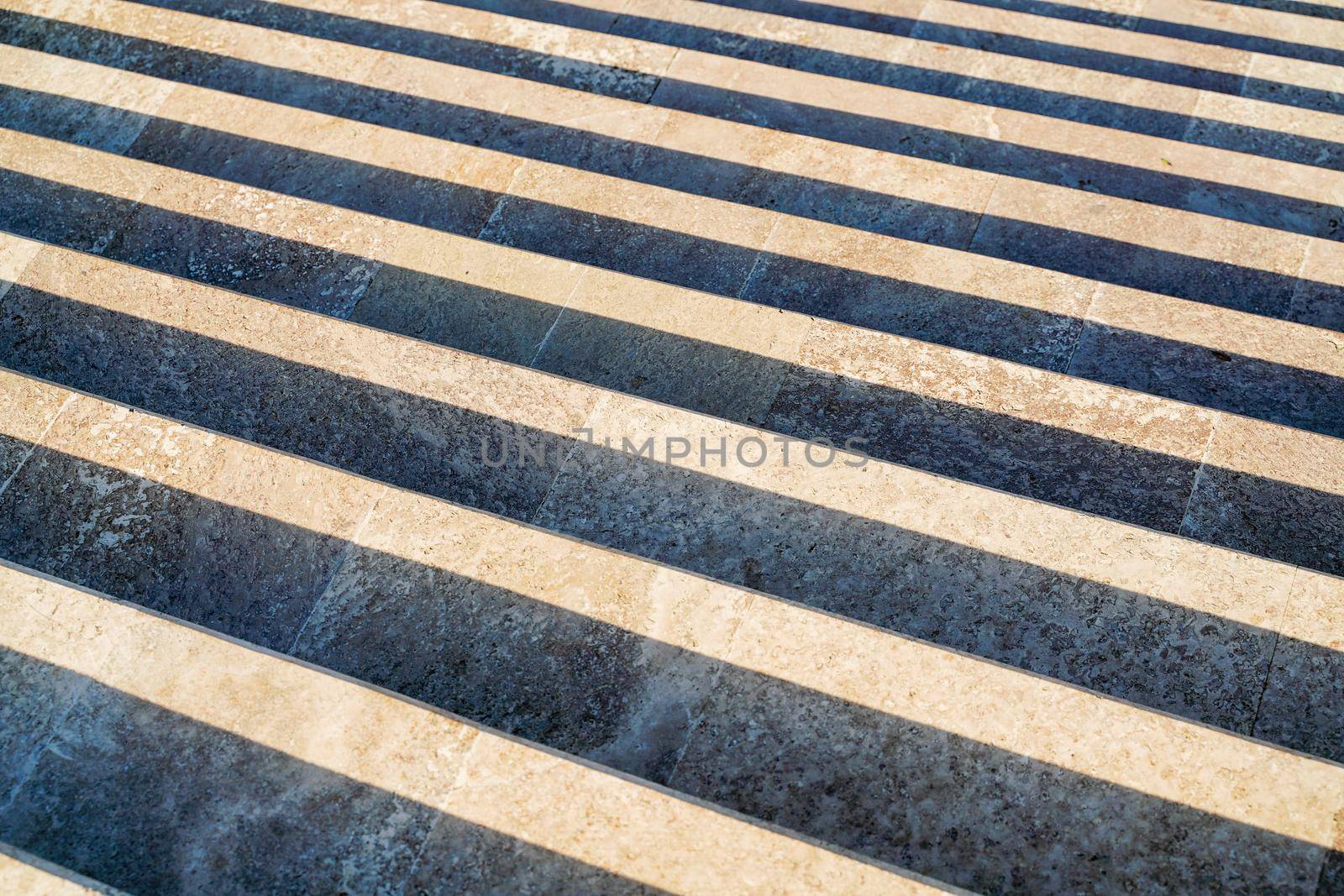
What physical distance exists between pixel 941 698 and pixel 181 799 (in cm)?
290

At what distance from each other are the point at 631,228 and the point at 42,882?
13.8ft

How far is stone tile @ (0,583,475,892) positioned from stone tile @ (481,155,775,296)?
302 cm

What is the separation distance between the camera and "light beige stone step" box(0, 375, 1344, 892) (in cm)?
342

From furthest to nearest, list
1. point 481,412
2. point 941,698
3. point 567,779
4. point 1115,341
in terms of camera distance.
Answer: point 1115,341 → point 481,412 → point 941,698 → point 567,779

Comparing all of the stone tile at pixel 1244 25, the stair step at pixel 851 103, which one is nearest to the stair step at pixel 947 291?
the stair step at pixel 851 103

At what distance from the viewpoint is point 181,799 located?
3.46 meters

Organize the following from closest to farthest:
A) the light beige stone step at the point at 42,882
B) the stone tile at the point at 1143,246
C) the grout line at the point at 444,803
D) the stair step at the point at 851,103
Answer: the light beige stone step at the point at 42,882, the grout line at the point at 444,803, the stone tile at the point at 1143,246, the stair step at the point at 851,103

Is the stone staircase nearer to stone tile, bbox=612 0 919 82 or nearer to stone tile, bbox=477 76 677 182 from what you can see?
stone tile, bbox=477 76 677 182

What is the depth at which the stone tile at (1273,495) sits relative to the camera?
438cm

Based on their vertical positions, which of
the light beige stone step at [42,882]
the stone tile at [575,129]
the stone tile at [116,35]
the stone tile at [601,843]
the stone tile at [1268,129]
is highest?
the stone tile at [116,35]

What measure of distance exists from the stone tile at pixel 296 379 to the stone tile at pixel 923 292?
1681mm

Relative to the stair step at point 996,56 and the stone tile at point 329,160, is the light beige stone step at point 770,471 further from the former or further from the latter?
the stair step at point 996,56

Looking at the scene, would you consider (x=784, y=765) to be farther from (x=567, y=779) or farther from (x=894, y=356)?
(x=894, y=356)

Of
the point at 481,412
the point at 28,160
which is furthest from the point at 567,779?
the point at 28,160
